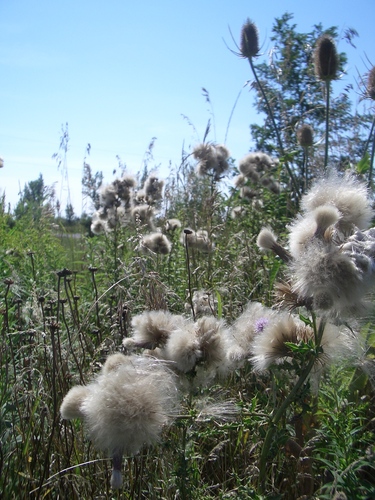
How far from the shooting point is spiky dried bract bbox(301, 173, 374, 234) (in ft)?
4.45

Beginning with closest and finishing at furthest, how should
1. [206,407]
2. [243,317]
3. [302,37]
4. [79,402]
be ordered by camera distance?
[79,402] → [206,407] → [243,317] → [302,37]

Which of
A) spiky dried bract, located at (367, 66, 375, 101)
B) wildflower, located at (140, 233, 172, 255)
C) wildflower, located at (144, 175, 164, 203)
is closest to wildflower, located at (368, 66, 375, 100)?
spiky dried bract, located at (367, 66, 375, 101)

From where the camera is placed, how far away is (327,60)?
11.1ft

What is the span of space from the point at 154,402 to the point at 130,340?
1.29 ft

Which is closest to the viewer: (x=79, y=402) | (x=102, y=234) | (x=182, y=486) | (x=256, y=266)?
(x=79, y=402)

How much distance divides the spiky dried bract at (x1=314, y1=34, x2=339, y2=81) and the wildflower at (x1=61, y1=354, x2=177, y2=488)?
2.76 metres

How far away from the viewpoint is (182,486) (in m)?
1.38

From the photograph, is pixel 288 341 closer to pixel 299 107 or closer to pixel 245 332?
pixel 245 332

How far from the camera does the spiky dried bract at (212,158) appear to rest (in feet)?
14.8

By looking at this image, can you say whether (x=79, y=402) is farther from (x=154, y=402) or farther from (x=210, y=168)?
(x=210, y=168)

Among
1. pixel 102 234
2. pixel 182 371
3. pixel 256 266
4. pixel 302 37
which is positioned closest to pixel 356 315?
pixel 182 371

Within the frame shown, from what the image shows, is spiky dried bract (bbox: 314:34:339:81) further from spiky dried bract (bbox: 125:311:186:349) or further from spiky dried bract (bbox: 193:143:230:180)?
spiky dried bract (bbox: 125:311:186:349)

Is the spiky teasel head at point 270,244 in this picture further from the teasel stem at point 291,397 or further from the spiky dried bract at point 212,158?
the spiky dried bract at point 212,158

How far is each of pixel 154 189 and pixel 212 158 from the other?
23.1 inches
